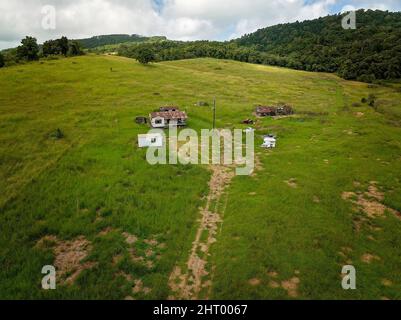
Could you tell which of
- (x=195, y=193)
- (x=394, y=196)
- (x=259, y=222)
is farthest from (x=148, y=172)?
(x=394, y=196)

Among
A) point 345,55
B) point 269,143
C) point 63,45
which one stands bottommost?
point 269,143

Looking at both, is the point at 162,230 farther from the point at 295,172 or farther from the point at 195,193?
the point at 295,172

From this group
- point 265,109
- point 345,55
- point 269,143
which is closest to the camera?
point 269,143

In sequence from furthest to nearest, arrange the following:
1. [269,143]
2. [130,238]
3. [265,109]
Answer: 1. [265,109]
2. [269,143]
3. [130,238]

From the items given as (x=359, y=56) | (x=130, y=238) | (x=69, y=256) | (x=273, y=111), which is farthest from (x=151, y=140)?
(x=359, y=56)

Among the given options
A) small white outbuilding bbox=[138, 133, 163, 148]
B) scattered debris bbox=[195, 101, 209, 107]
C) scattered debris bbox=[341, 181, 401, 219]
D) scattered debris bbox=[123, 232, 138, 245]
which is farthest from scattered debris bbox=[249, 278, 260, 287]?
scattered debris bbox=[195, 101, 209, 107]

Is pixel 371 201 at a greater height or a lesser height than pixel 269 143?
lesser
